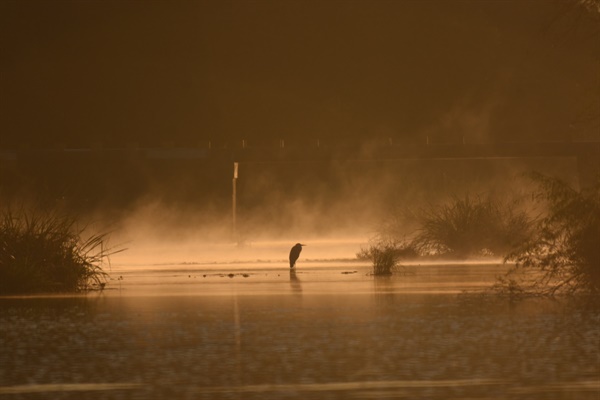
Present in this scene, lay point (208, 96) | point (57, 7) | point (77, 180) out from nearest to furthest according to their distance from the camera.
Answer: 1. point (77, 180)
2. point (208, 96)
3. point (57, 7)

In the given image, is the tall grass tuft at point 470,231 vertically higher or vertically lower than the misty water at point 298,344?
higher

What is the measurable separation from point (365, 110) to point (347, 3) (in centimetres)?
2003

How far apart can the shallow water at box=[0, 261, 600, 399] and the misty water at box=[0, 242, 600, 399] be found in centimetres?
2

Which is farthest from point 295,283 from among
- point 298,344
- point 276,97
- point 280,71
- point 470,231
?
point 280,71

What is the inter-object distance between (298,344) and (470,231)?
2150cm

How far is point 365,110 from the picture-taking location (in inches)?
3469

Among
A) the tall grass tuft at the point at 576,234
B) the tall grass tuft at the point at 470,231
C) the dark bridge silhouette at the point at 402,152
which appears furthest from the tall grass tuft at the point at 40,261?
the dark bridge silhouette at the point at 402,152

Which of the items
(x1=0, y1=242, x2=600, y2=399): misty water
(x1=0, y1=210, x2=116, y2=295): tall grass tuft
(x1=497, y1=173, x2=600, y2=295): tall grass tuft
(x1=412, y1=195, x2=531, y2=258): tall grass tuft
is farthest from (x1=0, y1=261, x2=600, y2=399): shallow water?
(x1=412, y1=195, x2=531, y2=258): tall grass tuft

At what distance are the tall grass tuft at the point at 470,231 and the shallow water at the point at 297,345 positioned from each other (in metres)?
12.1

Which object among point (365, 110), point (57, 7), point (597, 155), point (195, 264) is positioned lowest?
point (195, 264)

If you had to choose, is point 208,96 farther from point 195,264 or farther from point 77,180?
point 195,264

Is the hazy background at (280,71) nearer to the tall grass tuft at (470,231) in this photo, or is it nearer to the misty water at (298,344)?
the tall grass tuft at (470,231)

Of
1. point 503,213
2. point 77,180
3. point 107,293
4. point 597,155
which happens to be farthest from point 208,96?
point 107,293

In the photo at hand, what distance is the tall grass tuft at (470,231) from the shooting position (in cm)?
3497
